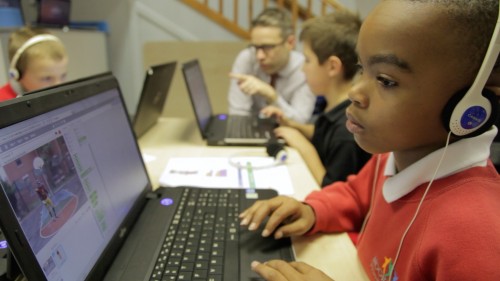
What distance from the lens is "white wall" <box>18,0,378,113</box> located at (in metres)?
2.79

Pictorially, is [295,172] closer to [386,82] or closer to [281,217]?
[281,217]

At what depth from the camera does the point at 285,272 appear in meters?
0.54

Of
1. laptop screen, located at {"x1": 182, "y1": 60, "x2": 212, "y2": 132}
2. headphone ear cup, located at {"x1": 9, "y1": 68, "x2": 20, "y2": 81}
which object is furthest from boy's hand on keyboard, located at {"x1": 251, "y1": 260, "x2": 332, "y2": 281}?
headphone ear cup, located at {"x1": 9, "y1": 68, "x2": 20, "y2": 81}

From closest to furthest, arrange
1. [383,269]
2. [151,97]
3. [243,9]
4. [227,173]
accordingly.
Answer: [383,269] → [227,173] → [151,97] → [243,9]

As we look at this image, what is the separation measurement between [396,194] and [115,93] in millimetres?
578

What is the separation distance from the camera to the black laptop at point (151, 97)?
128cm

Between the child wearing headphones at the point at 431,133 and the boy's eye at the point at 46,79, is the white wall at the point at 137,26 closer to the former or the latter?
the boy's eye at the point at 46,79

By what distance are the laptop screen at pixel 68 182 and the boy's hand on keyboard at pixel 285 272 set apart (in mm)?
250

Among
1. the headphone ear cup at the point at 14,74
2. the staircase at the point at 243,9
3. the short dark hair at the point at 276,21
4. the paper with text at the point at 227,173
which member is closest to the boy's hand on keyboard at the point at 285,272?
the paper with text at the point at 227,173

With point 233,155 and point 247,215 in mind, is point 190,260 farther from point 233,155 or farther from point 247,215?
point 233,155

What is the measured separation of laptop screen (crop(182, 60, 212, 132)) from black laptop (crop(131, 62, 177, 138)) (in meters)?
0.10

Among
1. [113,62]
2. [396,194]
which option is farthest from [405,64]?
[113,62]

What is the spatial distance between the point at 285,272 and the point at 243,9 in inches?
113

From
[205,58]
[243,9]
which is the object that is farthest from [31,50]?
[243,9]
